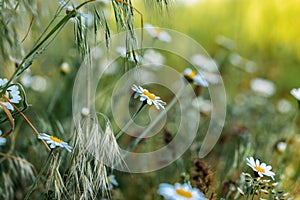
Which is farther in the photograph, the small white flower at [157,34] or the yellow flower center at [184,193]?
the small white flower at [157,34]

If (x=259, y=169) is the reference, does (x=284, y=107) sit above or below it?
above

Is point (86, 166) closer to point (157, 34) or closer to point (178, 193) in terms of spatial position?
point (178, 193)

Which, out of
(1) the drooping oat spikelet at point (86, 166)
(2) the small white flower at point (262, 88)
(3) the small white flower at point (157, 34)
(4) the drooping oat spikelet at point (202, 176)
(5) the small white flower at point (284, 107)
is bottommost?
(1) the drooping oat spikelet at point (86, 166)

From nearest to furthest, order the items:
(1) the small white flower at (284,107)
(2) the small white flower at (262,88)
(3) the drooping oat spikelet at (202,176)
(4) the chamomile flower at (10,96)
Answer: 1. (4) the chamomile flower at (10,96)
2. (3) the drooping oat spikelet at (202,176)
3. (1) the small white flower at (284,107)
4. (2) the small white flower at (262,88)

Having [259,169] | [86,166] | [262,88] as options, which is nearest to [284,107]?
[262,88]

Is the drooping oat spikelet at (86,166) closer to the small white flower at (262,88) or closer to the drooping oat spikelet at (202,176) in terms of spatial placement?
the drooping oat spikelet at (202,176)

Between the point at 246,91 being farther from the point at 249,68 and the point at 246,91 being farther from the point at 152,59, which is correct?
the point at 152,59

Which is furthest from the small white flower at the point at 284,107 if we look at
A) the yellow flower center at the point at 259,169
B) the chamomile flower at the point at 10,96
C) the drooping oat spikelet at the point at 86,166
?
the chamomile flower at the point at 10,96

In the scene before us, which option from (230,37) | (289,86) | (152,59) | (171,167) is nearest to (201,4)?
(230,37)
